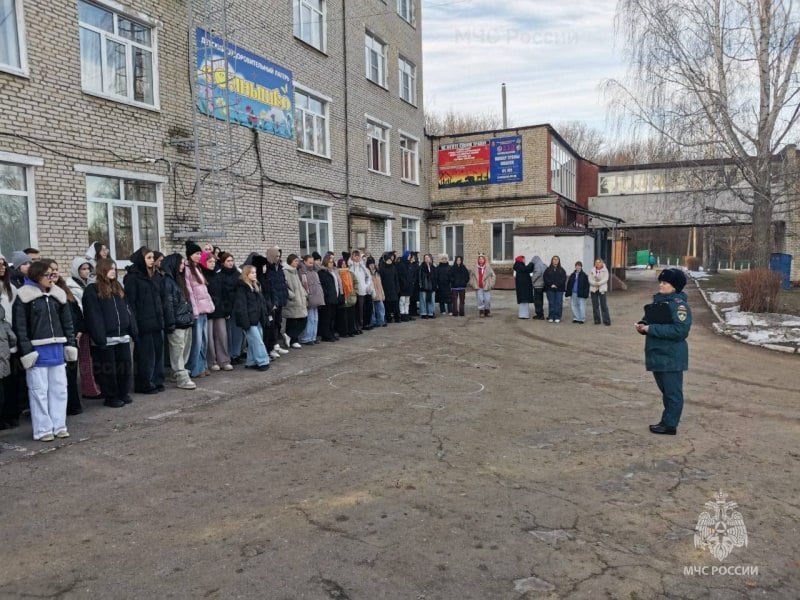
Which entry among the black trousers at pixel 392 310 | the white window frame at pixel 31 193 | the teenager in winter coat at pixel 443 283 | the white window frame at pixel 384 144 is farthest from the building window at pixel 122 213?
the white window frame at pixel 384 144

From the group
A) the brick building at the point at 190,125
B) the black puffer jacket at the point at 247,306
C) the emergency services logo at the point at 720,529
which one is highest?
the brick building at the point at 190,125

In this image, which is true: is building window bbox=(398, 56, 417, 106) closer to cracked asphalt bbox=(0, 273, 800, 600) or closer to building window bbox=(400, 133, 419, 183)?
building window bbox=(400, 133, 419, 183)

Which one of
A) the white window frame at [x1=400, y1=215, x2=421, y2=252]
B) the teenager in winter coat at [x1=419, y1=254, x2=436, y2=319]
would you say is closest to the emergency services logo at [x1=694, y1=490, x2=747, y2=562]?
the teenager in winter coat at [x1=419, y1=254, x2=436, y2=319]

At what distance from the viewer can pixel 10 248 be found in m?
8.55

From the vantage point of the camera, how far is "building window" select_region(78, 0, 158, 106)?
32.0 feet

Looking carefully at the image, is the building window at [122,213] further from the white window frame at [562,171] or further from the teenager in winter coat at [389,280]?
the white window frame at [562,171]

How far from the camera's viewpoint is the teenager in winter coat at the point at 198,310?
8.01m

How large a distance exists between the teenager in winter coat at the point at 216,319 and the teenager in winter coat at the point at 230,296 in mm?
24

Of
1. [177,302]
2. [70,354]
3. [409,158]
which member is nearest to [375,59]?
[409,158]

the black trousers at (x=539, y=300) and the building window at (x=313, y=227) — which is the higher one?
the building window at (x=313, y=227)

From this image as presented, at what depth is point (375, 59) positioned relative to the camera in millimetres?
19969

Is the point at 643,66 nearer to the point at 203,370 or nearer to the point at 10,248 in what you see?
the point at 203,370

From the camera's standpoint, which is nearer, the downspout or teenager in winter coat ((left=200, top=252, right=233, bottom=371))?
teenager in winter coat ((left=200, top=252, right=233, bottom=371))

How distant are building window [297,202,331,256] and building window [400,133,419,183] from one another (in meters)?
6.13
